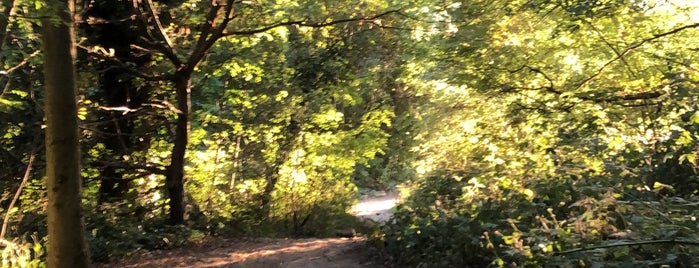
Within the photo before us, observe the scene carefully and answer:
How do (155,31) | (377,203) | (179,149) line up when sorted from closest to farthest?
(155,31), (179,149), (377,203)

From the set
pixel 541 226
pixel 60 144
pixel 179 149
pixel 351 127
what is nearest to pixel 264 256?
pixel 179 149

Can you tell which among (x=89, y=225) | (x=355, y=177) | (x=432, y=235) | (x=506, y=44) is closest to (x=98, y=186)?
(x=89, y=225)

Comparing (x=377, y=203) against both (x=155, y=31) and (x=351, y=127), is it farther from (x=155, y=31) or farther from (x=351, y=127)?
(x=155, y=31)

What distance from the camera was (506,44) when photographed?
997cm

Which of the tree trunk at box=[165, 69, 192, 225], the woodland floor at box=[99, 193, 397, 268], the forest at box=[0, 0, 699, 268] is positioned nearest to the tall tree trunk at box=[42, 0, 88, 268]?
the forest at box=[0, 0, 699, 268]

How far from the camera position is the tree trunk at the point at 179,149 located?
895cm

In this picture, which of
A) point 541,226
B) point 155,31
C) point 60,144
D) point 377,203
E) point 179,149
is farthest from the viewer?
point 377,203

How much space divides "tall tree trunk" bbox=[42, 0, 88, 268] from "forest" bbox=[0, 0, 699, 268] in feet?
0.05

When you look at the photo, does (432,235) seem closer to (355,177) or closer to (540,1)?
(540,1)

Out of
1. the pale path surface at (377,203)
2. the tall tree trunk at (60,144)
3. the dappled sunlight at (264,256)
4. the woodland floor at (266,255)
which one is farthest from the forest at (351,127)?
the pale path surface at (377,203)

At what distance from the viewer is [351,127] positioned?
13.8 metres

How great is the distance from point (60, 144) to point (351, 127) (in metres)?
8.82

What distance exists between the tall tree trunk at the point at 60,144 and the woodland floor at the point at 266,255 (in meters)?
2.19

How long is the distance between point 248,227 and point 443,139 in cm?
443
